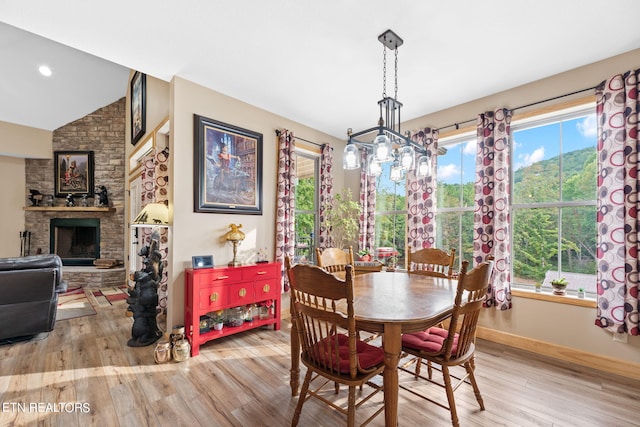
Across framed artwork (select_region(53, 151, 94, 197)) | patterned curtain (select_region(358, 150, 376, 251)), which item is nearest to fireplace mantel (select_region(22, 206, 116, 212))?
framed artwork (select_region(53, 151, 94, 197))

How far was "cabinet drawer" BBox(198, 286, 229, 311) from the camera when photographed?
265 cm

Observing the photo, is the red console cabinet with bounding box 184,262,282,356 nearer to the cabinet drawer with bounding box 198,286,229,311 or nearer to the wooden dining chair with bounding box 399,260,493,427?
the cabinet drawer with bounding box 198,286,229,311

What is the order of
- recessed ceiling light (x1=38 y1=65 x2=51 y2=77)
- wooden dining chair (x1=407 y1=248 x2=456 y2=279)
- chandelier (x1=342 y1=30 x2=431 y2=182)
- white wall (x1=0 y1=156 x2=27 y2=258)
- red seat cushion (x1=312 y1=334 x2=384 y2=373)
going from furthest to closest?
white wall (x1=0 y1=156 x2=27 y2=258), recessed ceiling light (x1=38 y1=65 x2=51 y2=77), wooden dining chair (x1=407 y1=248 x2=456 y2=279), chandelier (x1=342 y1=30 x2=431 y2=182), red seat cushion (x1=312 y1=334 x2=384 y2=373)

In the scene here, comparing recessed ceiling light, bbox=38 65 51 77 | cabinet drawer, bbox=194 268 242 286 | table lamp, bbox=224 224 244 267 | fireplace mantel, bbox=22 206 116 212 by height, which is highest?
recessed ceiling light, bbox=38 65 51 77

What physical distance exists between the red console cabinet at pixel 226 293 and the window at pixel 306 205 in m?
1.05

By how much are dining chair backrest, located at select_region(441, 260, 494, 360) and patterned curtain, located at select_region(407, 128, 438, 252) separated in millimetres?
1864

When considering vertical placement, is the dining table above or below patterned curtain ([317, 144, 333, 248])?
below

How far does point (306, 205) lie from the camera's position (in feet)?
14.4

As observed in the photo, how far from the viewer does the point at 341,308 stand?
5.18 feet

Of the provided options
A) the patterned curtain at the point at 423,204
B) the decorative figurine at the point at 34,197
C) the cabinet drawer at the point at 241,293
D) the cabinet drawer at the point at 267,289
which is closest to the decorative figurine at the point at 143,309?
the cabinet drawer at the point at 241,293

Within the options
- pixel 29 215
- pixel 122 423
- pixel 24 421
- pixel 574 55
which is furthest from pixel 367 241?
pixel 29 215

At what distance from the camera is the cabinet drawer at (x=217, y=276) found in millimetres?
2629

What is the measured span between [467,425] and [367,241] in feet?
9.20

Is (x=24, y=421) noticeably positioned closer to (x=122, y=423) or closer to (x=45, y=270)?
(x=122, y=423)
